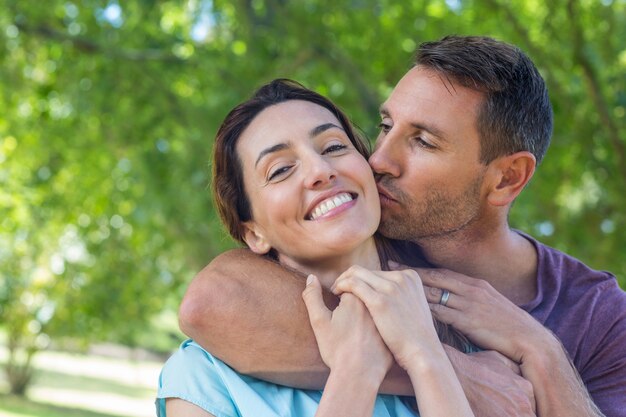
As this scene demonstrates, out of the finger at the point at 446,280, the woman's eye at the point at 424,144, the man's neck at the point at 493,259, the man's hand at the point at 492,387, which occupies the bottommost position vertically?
the man's hand at the point at 492,387

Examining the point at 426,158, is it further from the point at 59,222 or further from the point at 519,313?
the point at 59,222

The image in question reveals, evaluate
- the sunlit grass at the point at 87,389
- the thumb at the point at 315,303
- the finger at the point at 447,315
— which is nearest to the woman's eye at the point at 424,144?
the finger at the point at 447,315

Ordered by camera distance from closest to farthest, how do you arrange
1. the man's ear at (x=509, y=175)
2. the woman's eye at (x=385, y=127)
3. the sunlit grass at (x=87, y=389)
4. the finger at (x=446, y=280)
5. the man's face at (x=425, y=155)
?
the finger at (x=446, y=280) → the man's face at (x=425, y=155) → the woman's eye at (x=385, y=127) → the man's ear at (x=509, y=175) → the sunlit grass at (x=87, y=389)

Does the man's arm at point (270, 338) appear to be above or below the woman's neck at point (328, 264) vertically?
below

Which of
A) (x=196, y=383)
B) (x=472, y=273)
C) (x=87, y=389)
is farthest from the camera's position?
(x=87, y=389)

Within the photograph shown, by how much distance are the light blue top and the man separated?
0.13 feet

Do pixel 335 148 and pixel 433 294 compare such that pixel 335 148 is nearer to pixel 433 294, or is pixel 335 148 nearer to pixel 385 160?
pixel 385 160

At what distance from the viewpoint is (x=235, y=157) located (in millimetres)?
2549

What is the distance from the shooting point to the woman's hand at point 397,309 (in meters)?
2.13

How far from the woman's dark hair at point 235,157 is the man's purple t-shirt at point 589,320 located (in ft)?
2.46

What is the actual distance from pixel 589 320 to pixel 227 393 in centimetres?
108

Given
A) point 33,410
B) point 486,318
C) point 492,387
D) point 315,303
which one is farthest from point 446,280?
point 33,410

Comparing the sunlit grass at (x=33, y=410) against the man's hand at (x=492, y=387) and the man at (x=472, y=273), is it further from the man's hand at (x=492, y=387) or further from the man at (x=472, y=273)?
the man's hand at (x=492, y=387)

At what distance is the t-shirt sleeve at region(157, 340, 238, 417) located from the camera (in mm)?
2146
